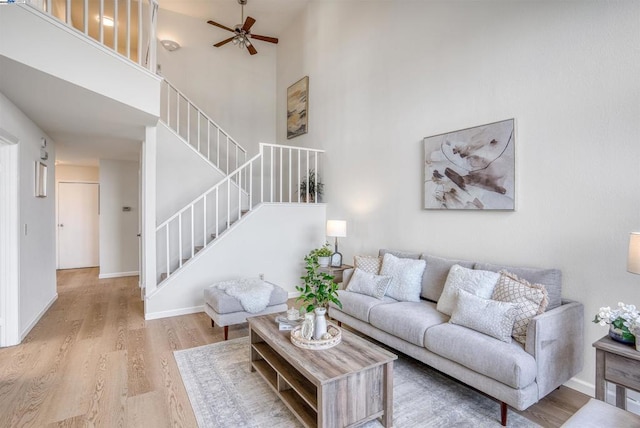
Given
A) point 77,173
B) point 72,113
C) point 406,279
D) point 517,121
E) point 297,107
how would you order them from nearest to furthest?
point 517,121
point 406,279
point 72,113
point 297,107
point 77,173

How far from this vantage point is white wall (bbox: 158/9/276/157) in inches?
251

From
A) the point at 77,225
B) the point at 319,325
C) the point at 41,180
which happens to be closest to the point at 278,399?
the point at 319,325

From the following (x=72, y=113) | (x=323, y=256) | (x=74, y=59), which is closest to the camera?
(x=74, y=59)

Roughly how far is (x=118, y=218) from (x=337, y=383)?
6.52 m

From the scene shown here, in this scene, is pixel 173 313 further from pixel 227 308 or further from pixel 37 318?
pixel 37 318

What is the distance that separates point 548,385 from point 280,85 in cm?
681

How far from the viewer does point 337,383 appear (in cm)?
184

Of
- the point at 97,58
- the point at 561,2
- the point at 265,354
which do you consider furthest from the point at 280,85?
the point at 265,354

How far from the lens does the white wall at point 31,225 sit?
11.0ft

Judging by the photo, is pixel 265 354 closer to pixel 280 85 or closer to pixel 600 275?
pixel 600 275

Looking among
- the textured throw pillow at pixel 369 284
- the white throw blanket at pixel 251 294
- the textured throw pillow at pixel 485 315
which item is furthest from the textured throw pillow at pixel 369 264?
the textured throw pillow at pixel 485 315

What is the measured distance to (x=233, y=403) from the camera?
2312 mm

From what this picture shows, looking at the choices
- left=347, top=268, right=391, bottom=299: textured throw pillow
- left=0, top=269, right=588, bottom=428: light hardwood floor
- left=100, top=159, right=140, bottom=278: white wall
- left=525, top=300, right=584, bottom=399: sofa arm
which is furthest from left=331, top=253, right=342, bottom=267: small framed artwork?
left=100, top=159, right=140, bottom=278: white wall

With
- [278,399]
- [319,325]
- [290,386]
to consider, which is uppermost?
[319,325]
